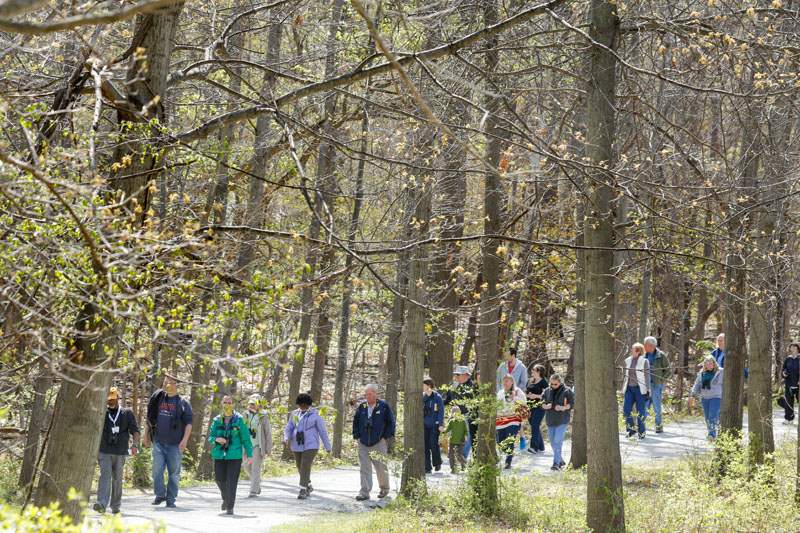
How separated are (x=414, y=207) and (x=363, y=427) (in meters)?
3.73

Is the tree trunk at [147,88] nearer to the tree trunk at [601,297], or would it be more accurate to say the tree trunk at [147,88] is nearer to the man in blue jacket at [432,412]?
the tree trunk at [601,297]

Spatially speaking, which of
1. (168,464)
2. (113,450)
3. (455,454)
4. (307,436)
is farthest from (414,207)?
(455,454)

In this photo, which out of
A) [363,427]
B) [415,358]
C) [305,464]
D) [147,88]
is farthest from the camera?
[305,464]

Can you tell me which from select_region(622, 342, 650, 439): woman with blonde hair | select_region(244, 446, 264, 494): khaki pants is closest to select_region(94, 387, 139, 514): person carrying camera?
select_region(244, 446, 264, 494): khaki pants

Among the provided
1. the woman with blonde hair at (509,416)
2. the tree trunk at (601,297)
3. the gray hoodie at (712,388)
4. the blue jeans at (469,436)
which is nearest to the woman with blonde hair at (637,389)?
the gray hoodie at (712,388)

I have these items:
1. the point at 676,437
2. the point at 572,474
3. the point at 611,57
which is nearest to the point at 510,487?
the point at 572,474

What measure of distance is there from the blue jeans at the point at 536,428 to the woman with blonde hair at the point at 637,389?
64.2 inches

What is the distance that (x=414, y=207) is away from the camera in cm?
1408

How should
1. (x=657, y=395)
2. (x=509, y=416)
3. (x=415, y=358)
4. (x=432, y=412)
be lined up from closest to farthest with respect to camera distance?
(x=415, y=358) → (x=509, y=416) → (x=432, y=412) → (x=657, y=395)

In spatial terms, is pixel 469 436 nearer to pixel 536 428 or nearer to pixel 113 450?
pixel 536 428

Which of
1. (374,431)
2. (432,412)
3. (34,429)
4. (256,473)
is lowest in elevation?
(256,473)

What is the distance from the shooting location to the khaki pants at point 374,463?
15.6 meters

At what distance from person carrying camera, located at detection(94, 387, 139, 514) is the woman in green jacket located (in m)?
1.21

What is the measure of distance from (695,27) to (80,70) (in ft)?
18.5
